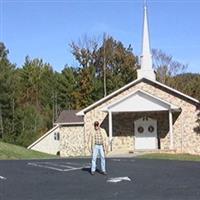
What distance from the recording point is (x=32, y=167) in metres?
19.6

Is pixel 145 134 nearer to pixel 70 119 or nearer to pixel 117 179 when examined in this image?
pixel 70 119

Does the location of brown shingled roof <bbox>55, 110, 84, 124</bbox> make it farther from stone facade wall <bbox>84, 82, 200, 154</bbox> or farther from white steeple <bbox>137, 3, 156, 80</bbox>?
white steeple <bbox>137, 3, 156, 80</bbox>

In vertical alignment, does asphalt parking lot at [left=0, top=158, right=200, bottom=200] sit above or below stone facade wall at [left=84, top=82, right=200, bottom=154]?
below

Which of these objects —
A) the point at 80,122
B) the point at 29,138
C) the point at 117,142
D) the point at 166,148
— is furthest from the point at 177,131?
the point at 29,138

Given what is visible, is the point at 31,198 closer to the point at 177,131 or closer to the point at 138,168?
the point at 138,168

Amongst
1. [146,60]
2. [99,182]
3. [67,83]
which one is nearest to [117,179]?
[99,182]

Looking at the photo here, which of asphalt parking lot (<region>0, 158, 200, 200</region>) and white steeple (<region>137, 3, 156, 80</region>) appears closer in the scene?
asphalt parking lot (<region>0, 158, 200, 200</region>)

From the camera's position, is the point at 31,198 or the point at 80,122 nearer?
the point at 31,198

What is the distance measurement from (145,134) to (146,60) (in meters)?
6.00

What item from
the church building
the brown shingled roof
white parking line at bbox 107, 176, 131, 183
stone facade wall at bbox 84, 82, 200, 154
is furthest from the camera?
the brown shingled roof

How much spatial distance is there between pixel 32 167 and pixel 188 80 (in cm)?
5767

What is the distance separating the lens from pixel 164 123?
125 feet

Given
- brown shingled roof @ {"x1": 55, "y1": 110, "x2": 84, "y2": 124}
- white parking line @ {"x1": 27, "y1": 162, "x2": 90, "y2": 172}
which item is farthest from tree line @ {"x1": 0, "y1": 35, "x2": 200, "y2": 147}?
white parking line @ {"x1": 27, "y1": 162, "x2": 90, "y2": 172}

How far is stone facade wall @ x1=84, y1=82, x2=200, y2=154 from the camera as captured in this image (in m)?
37.5
